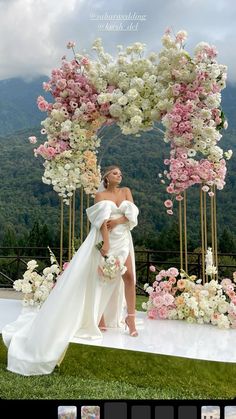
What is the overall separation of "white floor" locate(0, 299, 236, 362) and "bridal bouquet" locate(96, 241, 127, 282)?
1.86 feet

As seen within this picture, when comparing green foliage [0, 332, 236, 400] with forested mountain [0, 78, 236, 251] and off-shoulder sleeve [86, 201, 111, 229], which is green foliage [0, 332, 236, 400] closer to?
off-shoulder sleeve [86, 201, 111, 229]

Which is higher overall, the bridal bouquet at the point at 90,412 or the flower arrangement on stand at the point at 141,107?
the flower arrangement on stand at the point at 141,107

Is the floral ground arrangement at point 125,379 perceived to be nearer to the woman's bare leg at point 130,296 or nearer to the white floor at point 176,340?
the white floor at point 176,340

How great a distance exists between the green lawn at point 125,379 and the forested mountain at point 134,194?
8100 mm

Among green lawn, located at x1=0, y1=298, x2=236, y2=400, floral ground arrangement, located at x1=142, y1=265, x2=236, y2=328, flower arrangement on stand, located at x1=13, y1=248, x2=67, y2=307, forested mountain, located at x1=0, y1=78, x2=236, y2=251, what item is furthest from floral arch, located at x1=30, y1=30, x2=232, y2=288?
forested mountain, located at x1=0, y1=78, x2=236, y2=251

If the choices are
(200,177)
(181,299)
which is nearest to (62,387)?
(181,299)

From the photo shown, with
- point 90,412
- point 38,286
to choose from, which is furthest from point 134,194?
point 90,412

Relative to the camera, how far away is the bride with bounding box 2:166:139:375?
16.0 ft

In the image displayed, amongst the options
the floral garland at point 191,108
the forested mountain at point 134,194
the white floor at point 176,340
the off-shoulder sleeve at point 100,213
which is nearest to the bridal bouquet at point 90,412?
the white floor at point 176,340

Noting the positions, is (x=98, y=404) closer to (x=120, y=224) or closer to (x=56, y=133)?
(x=120, y=224)

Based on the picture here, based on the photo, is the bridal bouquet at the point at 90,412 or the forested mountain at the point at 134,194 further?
the forested mountain at the point at 134,194

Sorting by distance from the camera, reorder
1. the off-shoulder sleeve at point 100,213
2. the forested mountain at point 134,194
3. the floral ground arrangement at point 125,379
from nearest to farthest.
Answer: the floral ground arrangement at point 125,379 < the off-shoulder sleeve at point 100,213 < the forested mountain at point 134,194

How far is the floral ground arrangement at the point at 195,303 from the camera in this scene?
592cm

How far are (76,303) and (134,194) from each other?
1100 cm
